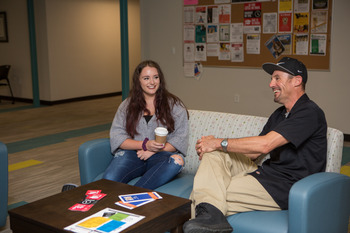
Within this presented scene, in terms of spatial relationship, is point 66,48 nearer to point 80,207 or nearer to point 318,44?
point 318,44

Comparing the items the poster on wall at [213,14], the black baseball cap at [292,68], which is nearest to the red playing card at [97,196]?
the black baseball cap at [292,68]

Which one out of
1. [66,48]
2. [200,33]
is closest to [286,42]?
[200,33]

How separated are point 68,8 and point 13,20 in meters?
1.31

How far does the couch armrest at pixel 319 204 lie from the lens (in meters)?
2.01

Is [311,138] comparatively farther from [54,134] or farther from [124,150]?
[54,134]

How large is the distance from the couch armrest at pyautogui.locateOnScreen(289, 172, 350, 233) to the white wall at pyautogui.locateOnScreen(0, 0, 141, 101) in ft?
25.1

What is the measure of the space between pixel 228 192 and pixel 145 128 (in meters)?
0.91

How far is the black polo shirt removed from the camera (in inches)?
88.4

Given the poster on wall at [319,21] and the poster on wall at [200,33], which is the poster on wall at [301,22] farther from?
the poster on wall at [200,33]

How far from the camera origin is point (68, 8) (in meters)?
9.23

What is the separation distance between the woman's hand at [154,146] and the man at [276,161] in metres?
0.37

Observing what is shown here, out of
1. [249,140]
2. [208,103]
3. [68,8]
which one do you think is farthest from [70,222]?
[68,8]

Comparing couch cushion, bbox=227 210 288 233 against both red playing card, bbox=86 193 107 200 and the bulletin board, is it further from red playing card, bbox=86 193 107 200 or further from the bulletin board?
the bulletin board

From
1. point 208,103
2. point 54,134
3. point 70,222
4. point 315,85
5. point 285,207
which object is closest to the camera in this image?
point 70,222
